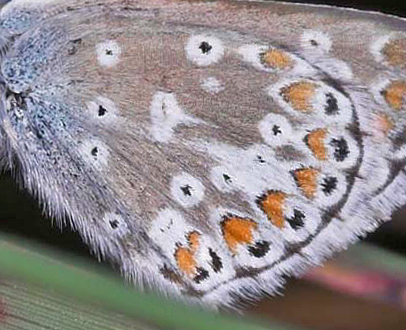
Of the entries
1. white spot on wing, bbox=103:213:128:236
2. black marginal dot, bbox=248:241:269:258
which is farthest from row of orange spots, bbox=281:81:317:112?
white spot on wing, bbox=103:213:128:236

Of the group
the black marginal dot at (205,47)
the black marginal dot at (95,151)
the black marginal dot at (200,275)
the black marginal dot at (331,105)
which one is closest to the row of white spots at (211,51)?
the black marginal dot at (205,47)

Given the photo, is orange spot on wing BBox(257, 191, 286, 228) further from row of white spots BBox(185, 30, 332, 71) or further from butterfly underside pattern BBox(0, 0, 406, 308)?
row of white spots BBox(185, 30, 332, 71)

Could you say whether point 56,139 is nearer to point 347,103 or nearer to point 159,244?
point 159,244

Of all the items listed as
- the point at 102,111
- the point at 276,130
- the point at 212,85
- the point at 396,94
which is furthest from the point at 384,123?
the point at 102,111

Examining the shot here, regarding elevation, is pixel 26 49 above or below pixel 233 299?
above

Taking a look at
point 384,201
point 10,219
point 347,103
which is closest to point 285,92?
point 347,103

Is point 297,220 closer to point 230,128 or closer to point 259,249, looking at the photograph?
point 259,249
